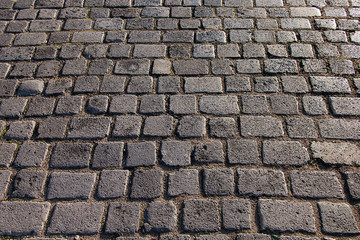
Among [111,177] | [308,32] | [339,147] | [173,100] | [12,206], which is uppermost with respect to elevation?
[308,32]

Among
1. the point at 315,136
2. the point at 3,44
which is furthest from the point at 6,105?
the point at 315,136

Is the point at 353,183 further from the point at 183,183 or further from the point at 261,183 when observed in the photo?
the point at 183,183

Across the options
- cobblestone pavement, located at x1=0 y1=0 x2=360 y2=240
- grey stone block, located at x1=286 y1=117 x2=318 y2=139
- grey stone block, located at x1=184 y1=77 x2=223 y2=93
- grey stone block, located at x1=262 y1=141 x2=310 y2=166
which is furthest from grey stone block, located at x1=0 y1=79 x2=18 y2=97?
grey stone block, located at x1=286 y1=117 x2=318 y2=139

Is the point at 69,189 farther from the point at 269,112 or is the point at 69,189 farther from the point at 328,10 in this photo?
the point at 328,10

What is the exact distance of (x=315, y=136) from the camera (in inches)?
110

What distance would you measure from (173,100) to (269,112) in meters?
0.94

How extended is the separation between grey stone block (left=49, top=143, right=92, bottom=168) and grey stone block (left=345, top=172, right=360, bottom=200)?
2.15 m

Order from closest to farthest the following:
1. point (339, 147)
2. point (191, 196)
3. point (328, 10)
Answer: point (191, 196) < point (339, 147) < point (328, 10)

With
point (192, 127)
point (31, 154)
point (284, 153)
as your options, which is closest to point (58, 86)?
point (31, 154)

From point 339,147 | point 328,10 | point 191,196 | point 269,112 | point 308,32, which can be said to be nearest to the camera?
point 191,196

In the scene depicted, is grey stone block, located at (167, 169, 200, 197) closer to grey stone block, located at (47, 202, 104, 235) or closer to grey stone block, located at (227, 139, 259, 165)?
grey stone block, located at (227, 139, 259, 165)

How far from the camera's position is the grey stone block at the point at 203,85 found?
318 centimetres

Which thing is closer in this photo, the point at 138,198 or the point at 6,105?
the point at 138,198

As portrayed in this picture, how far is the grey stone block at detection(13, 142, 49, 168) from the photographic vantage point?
8.85 feet
